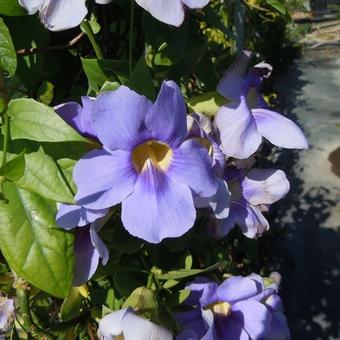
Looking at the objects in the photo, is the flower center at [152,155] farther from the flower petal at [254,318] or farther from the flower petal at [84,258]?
the flower petal at [254,318]

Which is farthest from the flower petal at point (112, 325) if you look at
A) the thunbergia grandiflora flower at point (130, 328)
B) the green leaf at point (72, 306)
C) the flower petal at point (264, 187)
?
the flower petal at point (264, 187)

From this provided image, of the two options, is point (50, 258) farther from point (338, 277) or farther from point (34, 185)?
point (338, 277)

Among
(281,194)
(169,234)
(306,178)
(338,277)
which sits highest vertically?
(169,234)

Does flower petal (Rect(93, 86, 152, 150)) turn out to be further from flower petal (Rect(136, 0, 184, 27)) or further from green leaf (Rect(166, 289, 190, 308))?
green leaf (Rect(166, 289, 190, 308))

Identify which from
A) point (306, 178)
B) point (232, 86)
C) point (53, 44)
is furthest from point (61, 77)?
point (306, 178)

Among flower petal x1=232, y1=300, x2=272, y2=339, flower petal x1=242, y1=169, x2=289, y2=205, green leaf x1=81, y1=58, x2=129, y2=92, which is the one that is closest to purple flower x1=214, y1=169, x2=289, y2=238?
flower petal x1=242, y1=169, x2=289, y2=205

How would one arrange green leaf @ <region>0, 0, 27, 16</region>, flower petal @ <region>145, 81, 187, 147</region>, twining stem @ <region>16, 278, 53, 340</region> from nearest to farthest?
flower petal @ <region>145, 81, 187, 147</region> < green leaf @ <region>0, 0, 27, 16</region> < twining stem @ <region>16, 278, 53, 340</region>

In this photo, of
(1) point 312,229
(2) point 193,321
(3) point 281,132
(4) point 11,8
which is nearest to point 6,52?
(4) point 11,8
